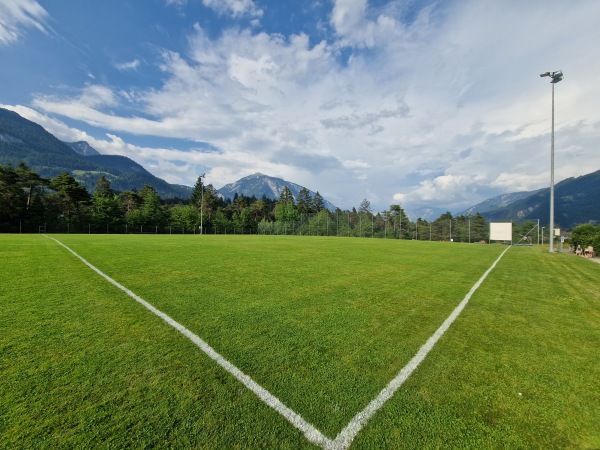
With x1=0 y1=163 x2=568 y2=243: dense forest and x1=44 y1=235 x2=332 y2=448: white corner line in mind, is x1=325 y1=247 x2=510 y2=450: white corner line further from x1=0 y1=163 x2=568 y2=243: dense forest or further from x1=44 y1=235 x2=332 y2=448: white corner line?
x1=0 y1=163 x2=568 y2=243: dense forest

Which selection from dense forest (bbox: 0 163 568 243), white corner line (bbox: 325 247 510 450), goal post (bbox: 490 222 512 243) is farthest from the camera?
goal post (bbox: 490 222 512 243)

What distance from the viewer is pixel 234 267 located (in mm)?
10570

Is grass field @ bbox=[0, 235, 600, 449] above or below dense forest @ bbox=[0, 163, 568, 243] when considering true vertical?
below

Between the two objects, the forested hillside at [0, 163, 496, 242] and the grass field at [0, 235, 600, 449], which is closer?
the grass field at [0, 235, 600, 449]

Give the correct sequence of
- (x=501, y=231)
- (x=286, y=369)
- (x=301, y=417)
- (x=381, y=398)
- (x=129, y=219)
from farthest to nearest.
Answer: (x=129, y=219) < (x=501, y=231) < (x=286, y=369) < (x=381, y=398) < (x=301, y=417)

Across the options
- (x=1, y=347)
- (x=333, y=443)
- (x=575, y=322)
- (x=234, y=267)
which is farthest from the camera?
(x=234, y=267)

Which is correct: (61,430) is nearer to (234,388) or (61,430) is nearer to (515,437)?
(234,388)

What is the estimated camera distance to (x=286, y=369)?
3.34 meters

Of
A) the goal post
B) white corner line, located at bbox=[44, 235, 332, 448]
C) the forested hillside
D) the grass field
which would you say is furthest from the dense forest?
white corner line, located at bbox=[44, 235, 332, 448]

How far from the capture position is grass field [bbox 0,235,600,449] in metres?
2.39

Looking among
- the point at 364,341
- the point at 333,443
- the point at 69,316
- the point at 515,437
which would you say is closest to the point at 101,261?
the point at 69,316

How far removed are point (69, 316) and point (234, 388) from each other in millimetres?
3753

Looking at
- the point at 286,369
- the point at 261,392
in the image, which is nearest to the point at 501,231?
the point at 286,369

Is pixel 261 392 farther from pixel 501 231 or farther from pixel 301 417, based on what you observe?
pixel 501 231
